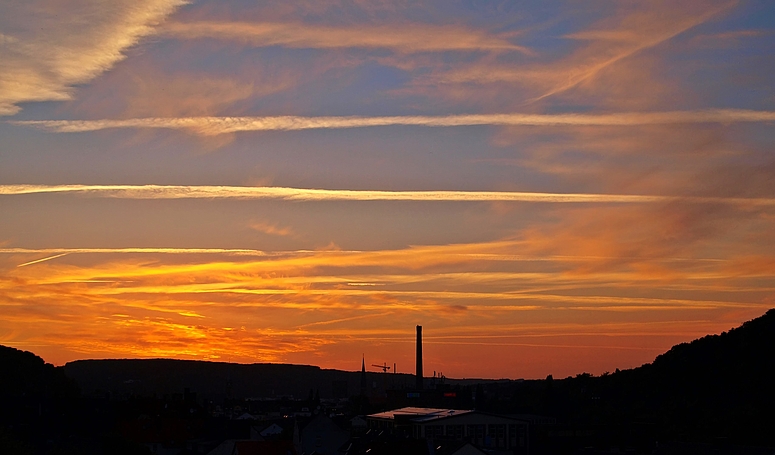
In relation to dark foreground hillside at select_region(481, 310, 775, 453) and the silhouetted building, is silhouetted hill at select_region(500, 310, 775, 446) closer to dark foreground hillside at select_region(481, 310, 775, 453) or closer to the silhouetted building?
dark foreground hillside at select_region(481, 310, 775, 453)

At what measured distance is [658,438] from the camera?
127 meters

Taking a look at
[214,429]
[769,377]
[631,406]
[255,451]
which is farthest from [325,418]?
[769,377]

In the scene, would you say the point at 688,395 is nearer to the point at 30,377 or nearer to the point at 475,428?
the point at 475,428

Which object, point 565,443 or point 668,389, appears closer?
point 565,443

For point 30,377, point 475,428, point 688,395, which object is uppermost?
point 30,377

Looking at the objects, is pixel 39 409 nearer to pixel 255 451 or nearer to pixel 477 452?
pixel 255 451

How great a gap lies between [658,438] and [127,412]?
65.9m

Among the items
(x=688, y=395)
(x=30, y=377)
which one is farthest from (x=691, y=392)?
(x=30, y=377)

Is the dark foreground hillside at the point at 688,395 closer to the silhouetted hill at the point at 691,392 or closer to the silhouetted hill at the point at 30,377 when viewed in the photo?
the silhouetted hill at the point at 691,392

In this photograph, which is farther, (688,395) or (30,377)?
(30,377)

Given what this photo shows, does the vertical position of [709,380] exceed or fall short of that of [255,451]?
it exceeds it

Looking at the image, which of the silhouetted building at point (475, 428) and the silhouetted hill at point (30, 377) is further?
the silhouetted hill at point (30, 377)

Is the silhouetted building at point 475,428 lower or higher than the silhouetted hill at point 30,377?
lower

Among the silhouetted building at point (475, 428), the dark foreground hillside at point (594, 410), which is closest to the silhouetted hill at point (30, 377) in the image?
the dark foreground hillside at point (594, 410)
